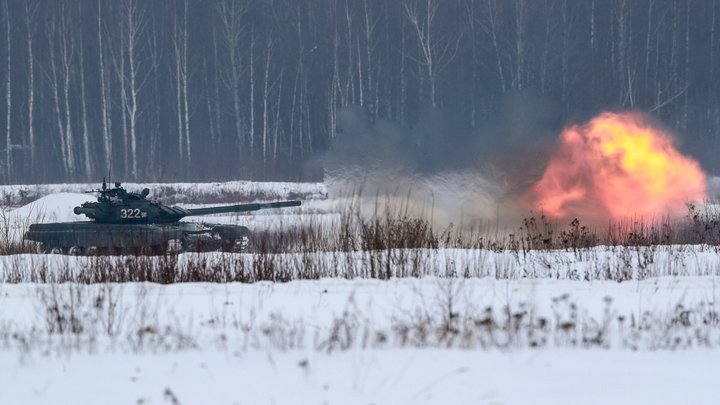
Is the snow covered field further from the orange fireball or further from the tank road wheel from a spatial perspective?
the orange fireball

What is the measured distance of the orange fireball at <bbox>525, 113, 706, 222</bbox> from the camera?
22.1 metres

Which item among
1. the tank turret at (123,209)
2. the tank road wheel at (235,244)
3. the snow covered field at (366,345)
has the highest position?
the tank turret at (123,209)

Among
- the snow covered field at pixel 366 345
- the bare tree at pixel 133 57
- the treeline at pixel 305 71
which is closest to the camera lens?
the snow covered field at pixel 366 345

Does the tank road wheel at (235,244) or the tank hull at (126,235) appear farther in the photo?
the tank hull at (126,235)

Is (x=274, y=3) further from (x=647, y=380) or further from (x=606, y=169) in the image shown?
(x=647, y=380)

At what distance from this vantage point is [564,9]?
4372cm

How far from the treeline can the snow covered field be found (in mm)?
29590

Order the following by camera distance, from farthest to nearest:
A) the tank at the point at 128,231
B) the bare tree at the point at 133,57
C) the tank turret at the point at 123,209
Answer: the bare tree at the point at 133,57 < the tank turret at the point at 123,209 < the tank at the point at 128,231

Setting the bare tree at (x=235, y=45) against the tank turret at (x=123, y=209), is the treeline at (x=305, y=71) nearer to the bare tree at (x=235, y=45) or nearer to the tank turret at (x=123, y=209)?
the bare tree at (x=235, y=45)

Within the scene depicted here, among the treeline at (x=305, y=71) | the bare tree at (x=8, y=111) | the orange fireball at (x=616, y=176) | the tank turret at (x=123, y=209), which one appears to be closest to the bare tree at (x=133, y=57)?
the treeline at (x=305, y=71)

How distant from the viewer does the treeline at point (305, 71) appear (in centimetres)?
4262

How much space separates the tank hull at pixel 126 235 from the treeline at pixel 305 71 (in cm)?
2234

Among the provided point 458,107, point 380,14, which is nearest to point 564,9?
point 458,107

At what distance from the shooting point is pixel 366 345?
8055 mm
